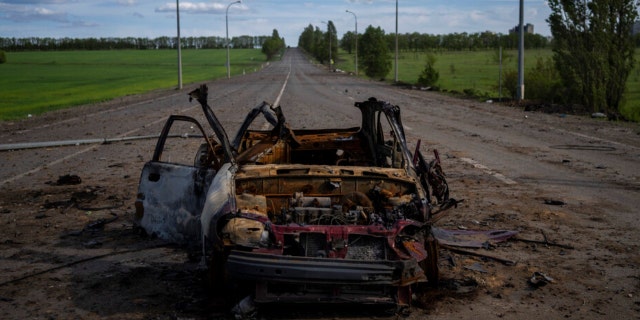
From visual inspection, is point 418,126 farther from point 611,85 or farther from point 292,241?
point 292,241

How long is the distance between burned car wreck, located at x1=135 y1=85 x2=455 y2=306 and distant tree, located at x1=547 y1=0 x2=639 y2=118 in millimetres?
20676

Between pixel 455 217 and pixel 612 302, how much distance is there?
304 centimetres

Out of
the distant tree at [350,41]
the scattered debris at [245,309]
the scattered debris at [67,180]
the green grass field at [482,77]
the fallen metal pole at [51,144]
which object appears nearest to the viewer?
the scattered debris at [245,309]

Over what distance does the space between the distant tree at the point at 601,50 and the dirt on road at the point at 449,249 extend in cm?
1124

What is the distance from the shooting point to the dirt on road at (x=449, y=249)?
5.21 meters

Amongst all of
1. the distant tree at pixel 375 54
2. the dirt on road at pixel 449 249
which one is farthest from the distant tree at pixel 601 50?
the distant tree at pixel 375 54

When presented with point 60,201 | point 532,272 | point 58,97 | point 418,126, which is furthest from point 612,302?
point 58,97

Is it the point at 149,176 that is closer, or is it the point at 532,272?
the point at 532,272

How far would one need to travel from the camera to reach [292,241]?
5090mm

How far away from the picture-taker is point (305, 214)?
18.4ft

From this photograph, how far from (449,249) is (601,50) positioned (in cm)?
2206

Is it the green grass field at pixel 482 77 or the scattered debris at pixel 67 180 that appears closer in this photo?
the scattered debris at pixel 67 180

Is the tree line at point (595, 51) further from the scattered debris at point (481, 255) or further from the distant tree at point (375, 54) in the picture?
the distant tree at point (375, 54)

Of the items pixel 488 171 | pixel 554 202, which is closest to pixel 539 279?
pixel 554 202
